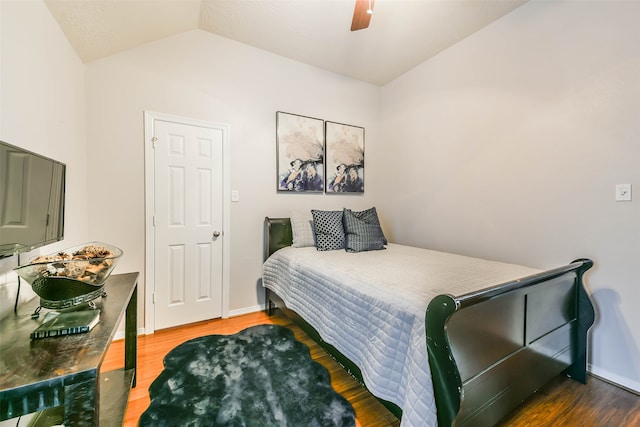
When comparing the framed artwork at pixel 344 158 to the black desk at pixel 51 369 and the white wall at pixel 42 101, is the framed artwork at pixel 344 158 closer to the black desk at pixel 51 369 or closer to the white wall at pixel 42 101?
the white wall at pixel 42 101

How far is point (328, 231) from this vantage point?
272 centimetres

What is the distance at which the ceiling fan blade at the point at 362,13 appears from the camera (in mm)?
1590

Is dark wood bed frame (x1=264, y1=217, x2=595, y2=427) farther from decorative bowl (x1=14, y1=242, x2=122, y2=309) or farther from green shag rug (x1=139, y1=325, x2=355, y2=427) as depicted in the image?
decorative bowl (x1=14, y1=242, x2=122, y2=309)

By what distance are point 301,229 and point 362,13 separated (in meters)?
1.90

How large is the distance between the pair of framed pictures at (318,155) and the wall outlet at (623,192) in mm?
2324

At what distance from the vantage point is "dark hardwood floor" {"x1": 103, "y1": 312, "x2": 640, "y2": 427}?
1450mm

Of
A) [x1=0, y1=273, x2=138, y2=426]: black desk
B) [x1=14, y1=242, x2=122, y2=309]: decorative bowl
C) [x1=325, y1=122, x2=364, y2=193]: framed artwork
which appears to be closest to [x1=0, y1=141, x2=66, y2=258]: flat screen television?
[x1=14, y1=242, x2=122, y2=309]: decorative bowl

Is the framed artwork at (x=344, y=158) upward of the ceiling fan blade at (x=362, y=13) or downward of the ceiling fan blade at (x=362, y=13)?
downward

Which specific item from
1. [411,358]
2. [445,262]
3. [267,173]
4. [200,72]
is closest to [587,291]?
[445,262]

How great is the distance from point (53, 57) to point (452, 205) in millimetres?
3352

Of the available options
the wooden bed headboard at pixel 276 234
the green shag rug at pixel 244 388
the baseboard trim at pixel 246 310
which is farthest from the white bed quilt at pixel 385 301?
the baseboard trim at pixel 246 310

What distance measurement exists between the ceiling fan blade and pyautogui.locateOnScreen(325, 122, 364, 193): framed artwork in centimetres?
157

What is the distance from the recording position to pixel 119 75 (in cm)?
229

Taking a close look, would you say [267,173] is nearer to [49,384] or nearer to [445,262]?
[445,262]
